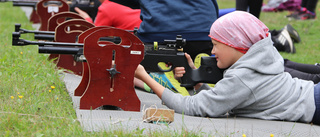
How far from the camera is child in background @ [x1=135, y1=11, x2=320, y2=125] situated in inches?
123

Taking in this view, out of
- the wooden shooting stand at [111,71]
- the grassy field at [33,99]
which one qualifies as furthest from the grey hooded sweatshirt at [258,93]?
the grassy field at [33,99]

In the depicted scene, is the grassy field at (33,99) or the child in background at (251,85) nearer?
the grassy field at (33,99)

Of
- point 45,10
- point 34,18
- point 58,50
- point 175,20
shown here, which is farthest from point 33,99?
point 34,18

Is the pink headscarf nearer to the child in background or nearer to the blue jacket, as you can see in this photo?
the child in background

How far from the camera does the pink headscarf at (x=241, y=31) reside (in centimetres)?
317

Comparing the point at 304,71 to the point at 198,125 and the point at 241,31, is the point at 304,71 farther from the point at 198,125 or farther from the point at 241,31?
the point at 198,125

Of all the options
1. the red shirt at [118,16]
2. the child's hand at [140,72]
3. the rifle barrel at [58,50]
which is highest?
the rifle barrel at [58,50]

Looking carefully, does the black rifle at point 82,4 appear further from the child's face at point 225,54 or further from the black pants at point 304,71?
the child's face at point 225,54

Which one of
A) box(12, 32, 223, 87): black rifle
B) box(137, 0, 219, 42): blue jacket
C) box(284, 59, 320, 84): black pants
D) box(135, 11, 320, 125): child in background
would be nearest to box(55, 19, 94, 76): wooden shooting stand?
box(137, 0, 219, 42): blue jacket

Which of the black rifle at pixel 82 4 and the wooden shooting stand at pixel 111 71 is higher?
the wooden shooting stand at pixel 111 71

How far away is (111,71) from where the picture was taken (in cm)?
321

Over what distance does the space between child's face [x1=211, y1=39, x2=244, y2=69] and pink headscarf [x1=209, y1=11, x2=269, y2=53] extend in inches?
1.7

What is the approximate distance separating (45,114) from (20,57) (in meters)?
2.33

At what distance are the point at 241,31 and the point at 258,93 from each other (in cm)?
45
